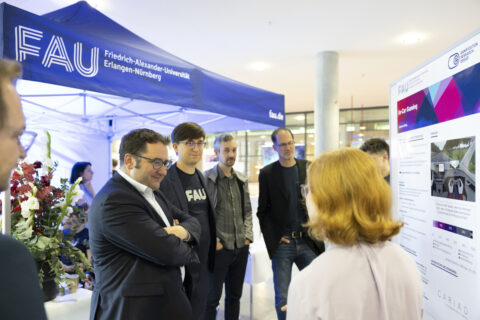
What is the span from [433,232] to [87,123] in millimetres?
4583

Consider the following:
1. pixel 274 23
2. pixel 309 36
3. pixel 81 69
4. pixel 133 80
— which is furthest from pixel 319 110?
pixel 81 69

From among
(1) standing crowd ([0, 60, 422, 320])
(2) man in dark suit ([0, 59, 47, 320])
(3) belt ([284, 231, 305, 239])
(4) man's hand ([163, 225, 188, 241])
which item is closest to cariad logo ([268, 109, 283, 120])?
(1) standing crowd ([0, 60, 422, 320])

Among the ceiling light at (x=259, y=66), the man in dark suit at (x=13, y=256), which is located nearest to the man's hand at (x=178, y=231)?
the man in dark suit at (x=13, y=256)

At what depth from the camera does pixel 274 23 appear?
186 inches

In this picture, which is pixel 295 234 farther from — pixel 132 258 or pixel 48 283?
pixel 48 283

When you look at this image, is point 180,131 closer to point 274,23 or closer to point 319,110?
point 274,23

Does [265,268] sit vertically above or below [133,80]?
below

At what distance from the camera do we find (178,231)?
177cm

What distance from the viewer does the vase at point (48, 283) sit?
6.23 ft

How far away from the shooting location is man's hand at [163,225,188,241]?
172cm

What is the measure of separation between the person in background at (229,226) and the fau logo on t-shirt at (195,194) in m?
0.26

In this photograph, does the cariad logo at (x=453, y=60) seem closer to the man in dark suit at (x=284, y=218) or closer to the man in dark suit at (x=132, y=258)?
the man in dark suit at (x=132, y=258)

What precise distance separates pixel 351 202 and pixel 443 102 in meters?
0.79

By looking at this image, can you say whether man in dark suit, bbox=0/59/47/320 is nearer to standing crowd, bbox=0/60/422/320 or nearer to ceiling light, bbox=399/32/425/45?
standing crowd, bbox=0/60/422/320
